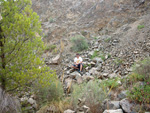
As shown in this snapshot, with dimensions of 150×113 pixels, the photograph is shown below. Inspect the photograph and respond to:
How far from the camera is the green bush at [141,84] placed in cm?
283

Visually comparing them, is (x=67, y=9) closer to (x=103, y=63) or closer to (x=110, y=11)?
(x=110, y=11)

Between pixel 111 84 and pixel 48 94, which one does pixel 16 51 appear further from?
pixel 111 84

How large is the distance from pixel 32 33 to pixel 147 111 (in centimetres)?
372

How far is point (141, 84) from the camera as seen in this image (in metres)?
3.42

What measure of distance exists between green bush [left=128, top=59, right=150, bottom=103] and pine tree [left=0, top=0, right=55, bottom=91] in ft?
8.47

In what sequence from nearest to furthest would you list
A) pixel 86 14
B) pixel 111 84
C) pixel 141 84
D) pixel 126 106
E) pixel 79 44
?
pixel 126 106
pixel 141 84
pixel 111 84
pixel 79 44
pixel 86 14

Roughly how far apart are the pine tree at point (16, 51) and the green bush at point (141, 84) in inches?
102

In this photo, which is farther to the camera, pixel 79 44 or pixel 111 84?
pixel 79 44

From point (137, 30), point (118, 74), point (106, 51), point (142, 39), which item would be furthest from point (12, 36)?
point (137, 30)

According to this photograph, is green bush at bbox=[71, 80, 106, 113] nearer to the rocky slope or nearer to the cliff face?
the rocky slope

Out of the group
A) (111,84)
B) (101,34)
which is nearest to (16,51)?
(111,84)

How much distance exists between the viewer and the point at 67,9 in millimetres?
14672

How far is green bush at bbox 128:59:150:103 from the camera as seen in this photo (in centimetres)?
283

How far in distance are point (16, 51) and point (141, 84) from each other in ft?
12.6
